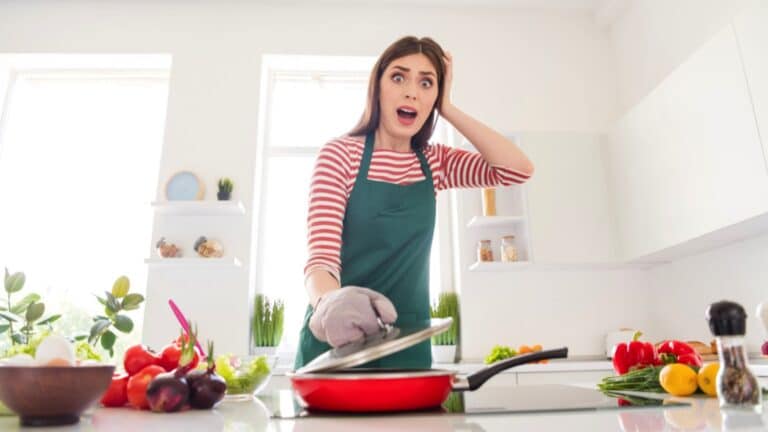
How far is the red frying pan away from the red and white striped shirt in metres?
0.45

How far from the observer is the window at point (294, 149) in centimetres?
334

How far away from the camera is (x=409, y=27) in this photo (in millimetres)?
3637

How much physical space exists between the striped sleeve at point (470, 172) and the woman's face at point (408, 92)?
171 millimetres

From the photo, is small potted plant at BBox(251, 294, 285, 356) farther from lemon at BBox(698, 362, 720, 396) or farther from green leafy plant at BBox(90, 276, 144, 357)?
lemon at BBox(698, 362, 720, 396)

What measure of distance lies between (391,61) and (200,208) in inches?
82.9

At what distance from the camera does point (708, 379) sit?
84 centimetres

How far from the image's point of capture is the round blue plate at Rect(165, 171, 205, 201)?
3.13 metres

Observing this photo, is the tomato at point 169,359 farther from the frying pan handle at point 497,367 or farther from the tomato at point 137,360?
the frying pan handle at point 497,367

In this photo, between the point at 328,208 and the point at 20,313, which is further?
the point at 20,313

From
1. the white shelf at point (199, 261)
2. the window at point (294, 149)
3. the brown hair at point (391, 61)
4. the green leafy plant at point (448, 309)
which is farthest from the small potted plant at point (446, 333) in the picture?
the brown hair at point (391, 61)

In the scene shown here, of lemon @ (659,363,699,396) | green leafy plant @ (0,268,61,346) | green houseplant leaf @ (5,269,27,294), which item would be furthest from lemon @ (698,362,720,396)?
green houseplant leaf @ (5,269,27,294)

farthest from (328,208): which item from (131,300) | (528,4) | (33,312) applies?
(528,4)

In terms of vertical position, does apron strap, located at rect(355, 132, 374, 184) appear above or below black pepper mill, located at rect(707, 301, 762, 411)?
above

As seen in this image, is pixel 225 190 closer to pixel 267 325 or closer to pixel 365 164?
pixel 267 325
